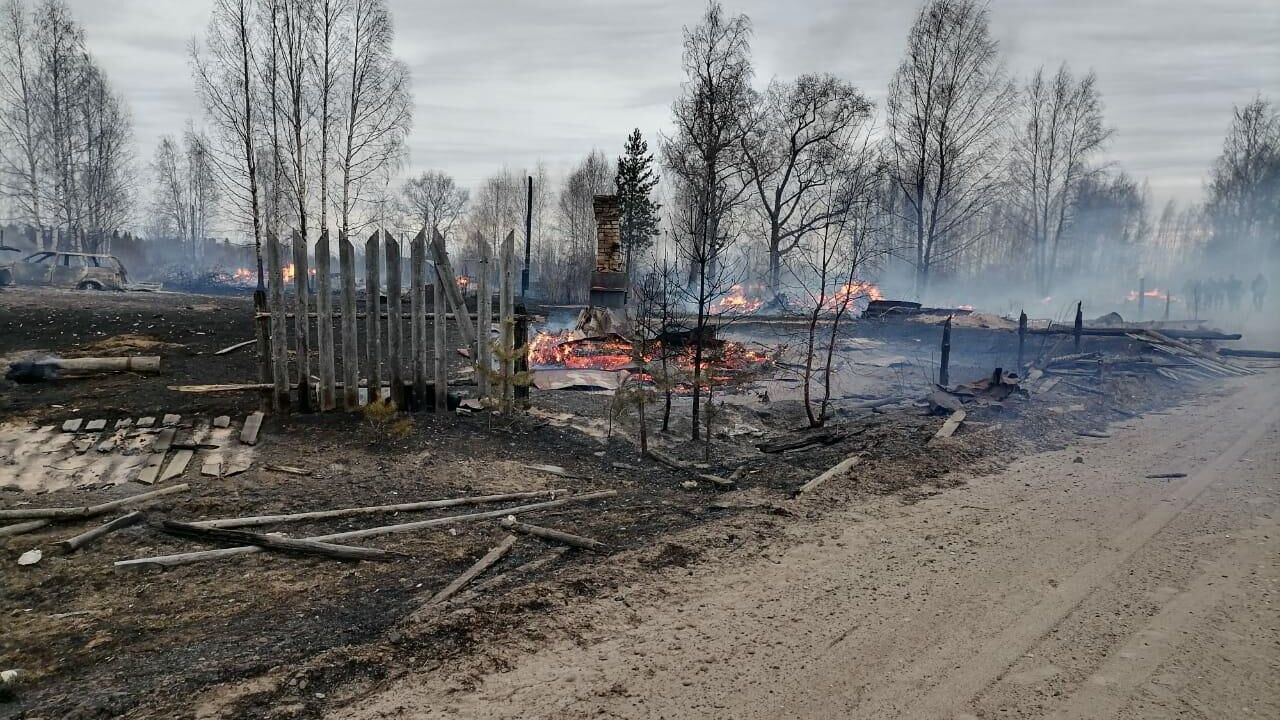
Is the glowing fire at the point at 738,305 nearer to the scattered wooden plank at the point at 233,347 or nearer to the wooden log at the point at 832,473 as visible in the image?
the wooden log at the point at 832,473

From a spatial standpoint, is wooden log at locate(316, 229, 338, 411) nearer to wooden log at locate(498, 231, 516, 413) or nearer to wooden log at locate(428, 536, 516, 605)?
wooden log at locate(498, 231, 516, 413)

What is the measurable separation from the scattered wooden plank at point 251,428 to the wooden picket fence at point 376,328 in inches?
12.5

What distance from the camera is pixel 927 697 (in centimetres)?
329

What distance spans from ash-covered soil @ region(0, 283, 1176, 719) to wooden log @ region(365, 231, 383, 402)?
1.71 ft

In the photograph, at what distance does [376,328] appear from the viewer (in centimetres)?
845

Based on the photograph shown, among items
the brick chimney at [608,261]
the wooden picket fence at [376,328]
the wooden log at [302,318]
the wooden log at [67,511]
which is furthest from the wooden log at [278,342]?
the brick chimney at [608,261]

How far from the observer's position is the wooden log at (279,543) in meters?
4.87

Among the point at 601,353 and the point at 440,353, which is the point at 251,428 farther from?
the point at 601,353

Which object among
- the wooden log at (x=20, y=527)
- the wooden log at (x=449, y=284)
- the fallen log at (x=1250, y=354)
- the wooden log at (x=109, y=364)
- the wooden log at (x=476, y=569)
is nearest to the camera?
the wooden log at (x=476, y=569)

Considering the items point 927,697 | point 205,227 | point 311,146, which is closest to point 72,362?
point 927,697

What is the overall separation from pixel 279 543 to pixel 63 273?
30.6 m

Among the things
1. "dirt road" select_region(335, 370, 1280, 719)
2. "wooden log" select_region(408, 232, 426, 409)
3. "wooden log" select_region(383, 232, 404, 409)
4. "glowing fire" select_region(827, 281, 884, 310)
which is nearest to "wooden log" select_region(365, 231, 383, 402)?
"wooden log" select_region(383, 232, 404, 409)

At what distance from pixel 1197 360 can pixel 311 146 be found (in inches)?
1031

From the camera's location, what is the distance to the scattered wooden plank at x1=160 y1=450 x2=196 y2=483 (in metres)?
6.43
